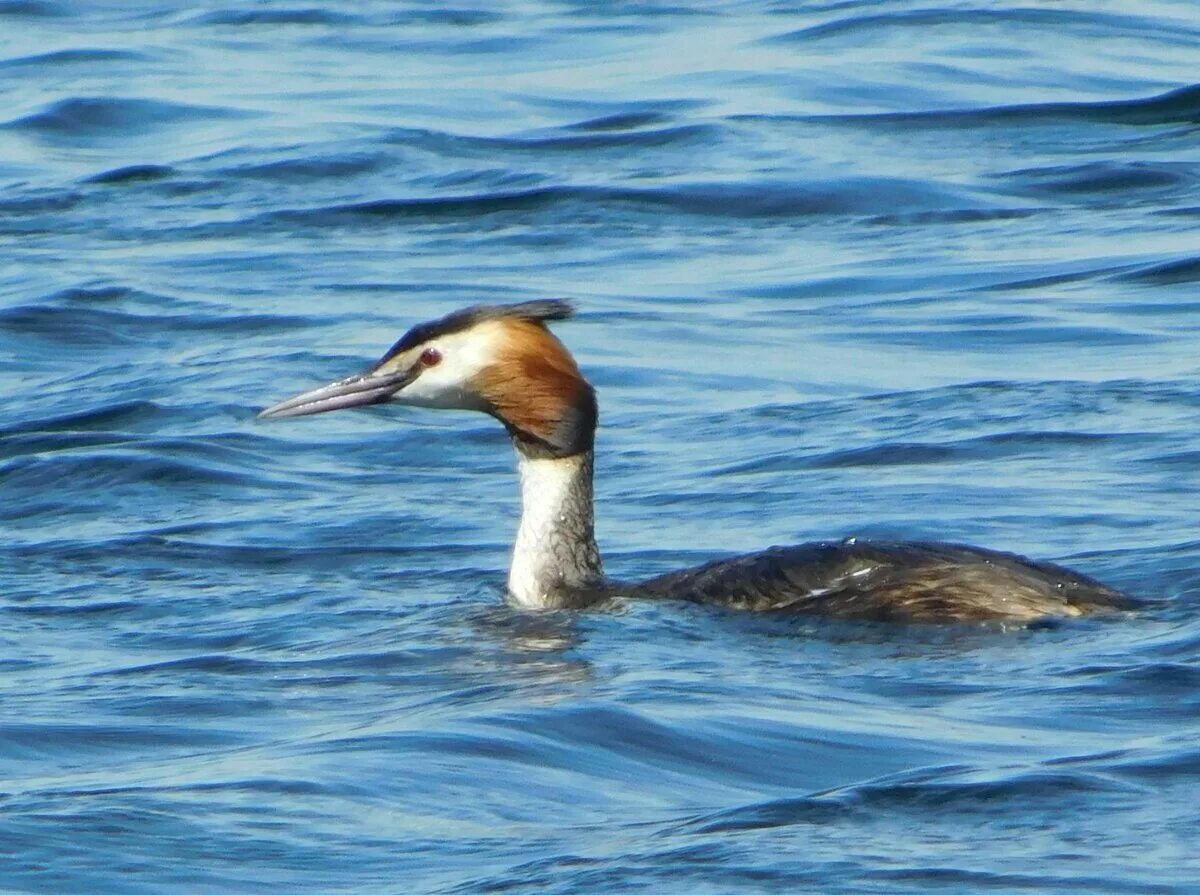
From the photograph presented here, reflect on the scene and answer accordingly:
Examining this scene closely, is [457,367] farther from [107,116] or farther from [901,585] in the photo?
[107,116]

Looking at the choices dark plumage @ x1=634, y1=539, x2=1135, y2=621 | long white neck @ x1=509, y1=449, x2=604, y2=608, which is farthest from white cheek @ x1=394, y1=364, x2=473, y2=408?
dark plumage @ x1=634, y1=539, x2=1135, y2=621

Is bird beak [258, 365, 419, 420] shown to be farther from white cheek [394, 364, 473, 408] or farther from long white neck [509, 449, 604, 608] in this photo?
long white neck [509, 449, 604, 608]

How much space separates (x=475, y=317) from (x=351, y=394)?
1.49 ft

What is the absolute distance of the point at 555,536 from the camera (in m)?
8.55

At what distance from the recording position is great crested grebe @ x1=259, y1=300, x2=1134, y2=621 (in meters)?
7.60

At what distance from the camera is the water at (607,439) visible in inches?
232

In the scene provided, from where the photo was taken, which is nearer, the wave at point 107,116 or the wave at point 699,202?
the wave at point 699,202

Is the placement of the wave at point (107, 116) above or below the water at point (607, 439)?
above

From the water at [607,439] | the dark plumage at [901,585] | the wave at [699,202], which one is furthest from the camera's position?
the wave at [699,202]

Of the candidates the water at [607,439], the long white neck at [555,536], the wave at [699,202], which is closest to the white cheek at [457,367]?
the long white neck at [555,536]

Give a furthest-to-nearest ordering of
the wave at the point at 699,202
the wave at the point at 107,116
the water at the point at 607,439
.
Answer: the wave at the point at 107,116 < the wave at the point at 699,202 < the water at the point at 607,439

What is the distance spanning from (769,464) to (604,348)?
2.33m

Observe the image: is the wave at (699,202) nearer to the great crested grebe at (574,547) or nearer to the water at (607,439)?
the water at (607,439)

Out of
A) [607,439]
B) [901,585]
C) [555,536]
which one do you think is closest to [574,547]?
[555,536]
